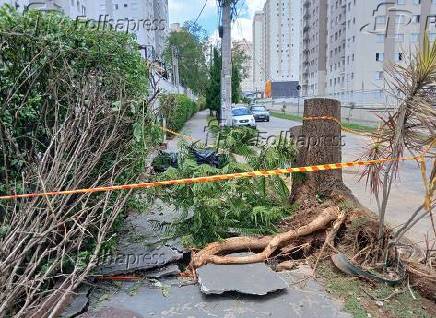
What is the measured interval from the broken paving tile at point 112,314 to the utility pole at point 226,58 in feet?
32.8

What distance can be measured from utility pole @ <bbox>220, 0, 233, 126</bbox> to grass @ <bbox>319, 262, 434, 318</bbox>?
9.55 meters

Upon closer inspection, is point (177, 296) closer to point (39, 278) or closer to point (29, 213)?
point (39, 278)

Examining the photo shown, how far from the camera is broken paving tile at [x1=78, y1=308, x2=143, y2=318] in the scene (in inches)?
124

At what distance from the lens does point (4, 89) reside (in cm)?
373

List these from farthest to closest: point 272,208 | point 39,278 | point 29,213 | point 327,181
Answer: point 327,181 → point 272,208 → point 29,213 → point 39,278

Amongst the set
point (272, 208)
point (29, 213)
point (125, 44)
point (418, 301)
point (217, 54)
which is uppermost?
point (217, 54)

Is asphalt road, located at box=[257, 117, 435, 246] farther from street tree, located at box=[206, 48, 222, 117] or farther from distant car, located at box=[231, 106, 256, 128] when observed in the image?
street tree, located at box=[206, 48, 222, 117]

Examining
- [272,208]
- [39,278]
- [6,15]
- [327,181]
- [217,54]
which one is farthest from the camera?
[217,54]

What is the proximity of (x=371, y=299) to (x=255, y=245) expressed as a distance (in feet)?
4.29

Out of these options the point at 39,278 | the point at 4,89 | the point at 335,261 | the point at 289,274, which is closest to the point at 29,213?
the point at 39,278

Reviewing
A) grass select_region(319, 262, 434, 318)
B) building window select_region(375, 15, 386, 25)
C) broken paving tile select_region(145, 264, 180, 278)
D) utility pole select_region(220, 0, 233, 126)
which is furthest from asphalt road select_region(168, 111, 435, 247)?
building window select_region(375, 15, 386, 25)

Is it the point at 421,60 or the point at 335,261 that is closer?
the point at 421,60

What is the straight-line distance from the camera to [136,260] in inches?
160

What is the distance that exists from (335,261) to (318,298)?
24.2 inches
